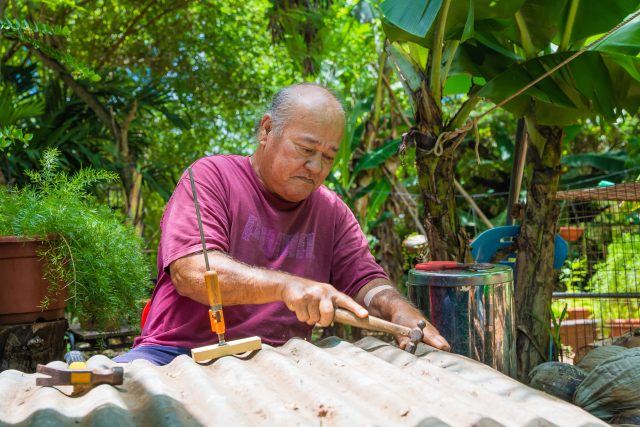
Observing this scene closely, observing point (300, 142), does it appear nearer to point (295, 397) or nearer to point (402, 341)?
point (402, 341)

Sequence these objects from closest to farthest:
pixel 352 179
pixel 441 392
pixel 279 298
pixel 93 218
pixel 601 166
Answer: pixel 441 392
pixel 279 298
pixel 93 218
pixel 352 179
pixel 601 166

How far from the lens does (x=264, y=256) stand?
2715 mm

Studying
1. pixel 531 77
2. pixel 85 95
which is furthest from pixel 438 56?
pixel 85 95

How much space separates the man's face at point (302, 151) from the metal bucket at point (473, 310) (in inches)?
23.4

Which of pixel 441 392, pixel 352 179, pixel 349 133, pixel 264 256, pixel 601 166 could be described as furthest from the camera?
pixel 601 166

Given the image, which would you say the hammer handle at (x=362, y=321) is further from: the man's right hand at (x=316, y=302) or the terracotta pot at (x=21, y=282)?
the terracotta pot at (x=21, y=282)

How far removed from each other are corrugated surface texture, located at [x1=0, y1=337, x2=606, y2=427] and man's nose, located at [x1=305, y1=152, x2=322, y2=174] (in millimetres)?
1060

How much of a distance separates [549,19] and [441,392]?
235cm

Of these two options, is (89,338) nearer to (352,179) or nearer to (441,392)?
(352,179)

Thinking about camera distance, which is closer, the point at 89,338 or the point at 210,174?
the point at 210,174

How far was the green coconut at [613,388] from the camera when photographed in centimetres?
227

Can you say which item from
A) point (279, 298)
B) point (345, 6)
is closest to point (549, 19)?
point (279, 298)

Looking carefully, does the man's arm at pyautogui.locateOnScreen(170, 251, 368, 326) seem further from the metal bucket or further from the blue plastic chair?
the blue plastic chair

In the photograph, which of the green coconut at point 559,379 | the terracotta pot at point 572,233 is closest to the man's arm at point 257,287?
the green coconut at point 559,379
